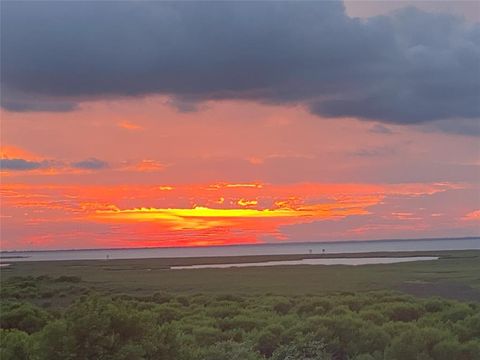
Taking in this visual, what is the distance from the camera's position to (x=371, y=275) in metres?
55.7

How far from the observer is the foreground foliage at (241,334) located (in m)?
11.3

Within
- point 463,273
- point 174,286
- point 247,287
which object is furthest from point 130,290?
point 463,273

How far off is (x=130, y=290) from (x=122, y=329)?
36.6 m

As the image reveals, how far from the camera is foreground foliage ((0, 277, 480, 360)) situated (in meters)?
11.3

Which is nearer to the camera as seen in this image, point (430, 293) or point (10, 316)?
point (10, 316)

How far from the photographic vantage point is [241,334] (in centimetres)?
1745

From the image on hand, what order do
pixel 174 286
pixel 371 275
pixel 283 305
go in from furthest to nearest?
pixel 371 275 < pixel 174 286 < pixel 283 305

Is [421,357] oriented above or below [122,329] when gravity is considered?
below

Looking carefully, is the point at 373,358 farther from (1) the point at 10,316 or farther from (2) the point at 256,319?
(1) the point at 10,316

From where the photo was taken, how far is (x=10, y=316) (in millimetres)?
20984

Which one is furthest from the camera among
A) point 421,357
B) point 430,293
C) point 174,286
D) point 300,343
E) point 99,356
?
point 174,286

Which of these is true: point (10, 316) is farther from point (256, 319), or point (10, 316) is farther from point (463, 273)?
point (463, 273)

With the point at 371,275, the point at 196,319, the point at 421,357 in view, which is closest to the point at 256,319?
the point at 196,319

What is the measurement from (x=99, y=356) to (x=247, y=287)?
120ft
